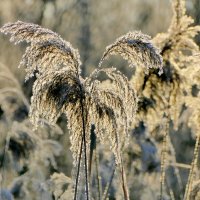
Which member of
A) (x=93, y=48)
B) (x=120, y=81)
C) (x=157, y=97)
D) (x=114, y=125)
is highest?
(x=93, y=48)

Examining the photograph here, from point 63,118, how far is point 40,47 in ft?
38.6

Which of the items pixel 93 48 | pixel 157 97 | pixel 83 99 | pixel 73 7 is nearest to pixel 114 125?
pixel 83 99

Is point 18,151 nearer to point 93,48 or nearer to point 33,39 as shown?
point 33,39

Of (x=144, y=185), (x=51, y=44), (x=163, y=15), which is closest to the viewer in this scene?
(x=51, y=44)

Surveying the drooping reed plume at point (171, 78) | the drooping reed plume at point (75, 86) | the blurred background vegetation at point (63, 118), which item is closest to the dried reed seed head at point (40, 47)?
the drooping reed plume at point (75, 86)

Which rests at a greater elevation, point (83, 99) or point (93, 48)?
point (93, 48)

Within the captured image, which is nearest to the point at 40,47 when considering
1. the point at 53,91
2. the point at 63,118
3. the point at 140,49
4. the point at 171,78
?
the point at 53,91

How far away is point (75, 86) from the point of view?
15.2ft

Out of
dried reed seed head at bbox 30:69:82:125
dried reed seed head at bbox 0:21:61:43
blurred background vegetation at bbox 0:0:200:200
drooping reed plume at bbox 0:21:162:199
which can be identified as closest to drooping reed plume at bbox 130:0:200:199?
blurred background vegetation at bbox 0:0:200:200

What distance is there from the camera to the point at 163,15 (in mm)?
21656

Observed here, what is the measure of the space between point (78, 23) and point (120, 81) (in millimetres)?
16034

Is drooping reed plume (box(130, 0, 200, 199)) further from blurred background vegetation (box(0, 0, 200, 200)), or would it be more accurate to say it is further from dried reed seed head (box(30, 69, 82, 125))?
dried reed seed head (box(30, 69, 82, 125))

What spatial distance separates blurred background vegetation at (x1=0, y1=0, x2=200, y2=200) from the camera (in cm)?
850

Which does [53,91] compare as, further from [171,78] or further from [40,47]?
[171,78]
